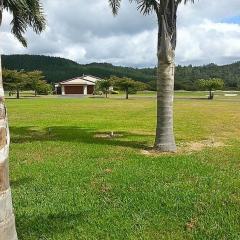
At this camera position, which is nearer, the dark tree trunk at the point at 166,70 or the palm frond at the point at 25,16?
the dark tree trunk at the point at 166,70

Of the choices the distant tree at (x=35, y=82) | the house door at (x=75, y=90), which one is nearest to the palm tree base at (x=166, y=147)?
the distant tree at (x=35, y=82)

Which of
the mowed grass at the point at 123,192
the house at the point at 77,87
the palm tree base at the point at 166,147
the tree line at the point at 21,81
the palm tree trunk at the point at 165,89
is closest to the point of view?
the mowed grass at the point at 123,192

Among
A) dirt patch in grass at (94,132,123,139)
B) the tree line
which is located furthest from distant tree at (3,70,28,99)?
dirt patch in grass at (94,132,123,139)

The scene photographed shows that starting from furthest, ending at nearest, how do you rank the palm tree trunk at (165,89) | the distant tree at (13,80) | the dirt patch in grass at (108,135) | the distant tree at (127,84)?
the distant tree at (127,84) → the distant tree at (13,80) → the dirt patch in grass at (108,135) → the palm tree trunk at (165,89)

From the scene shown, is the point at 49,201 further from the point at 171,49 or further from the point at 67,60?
the point at 67,60

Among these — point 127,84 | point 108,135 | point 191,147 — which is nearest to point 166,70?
point 191,147

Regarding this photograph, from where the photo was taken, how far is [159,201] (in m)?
7.16

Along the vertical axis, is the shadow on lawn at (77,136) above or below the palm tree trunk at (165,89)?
below

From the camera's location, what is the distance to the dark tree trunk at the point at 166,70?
1252cm

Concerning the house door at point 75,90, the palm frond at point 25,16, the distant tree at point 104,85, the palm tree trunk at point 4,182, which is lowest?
the house door at point 75,90

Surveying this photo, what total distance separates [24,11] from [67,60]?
566ft

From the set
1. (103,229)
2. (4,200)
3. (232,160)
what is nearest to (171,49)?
(232,160)

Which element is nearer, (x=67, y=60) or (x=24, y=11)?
(x=24, y=11)

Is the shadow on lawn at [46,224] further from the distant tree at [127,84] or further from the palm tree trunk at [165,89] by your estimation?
the distant tree at [127,84]
